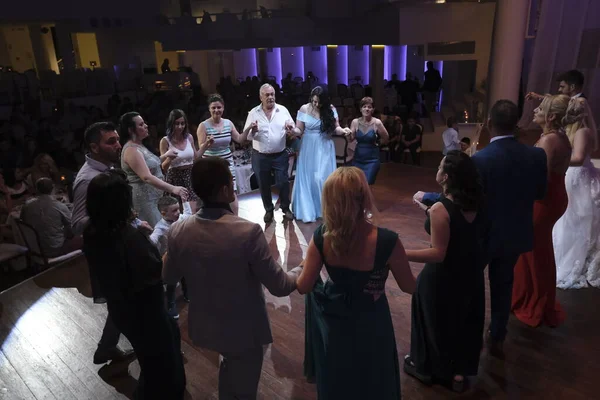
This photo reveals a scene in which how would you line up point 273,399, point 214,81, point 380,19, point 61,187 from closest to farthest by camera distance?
point 273,399 → point 61,187 → point 380,19 → point 214,81

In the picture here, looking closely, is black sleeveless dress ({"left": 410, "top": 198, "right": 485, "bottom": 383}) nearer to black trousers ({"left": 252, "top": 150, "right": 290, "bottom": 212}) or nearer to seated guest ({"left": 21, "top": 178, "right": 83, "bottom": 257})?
black trousers ({"left": 252, "top": 150, "right": 290, "bottom": 212})

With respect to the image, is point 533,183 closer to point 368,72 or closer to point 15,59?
point 368,72

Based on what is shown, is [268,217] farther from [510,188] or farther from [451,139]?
[451,139]

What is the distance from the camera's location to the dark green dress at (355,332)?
192 cm

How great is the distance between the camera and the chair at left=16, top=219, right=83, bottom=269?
4.43 meters

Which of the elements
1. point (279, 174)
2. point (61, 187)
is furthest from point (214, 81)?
point (279, 174)

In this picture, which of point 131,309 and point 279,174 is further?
point 279,174

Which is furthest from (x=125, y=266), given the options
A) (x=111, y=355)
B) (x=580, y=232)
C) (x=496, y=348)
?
(x=580, y=232)

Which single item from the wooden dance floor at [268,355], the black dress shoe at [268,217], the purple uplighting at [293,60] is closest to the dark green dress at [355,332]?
the wooden dance floor at [268,355]

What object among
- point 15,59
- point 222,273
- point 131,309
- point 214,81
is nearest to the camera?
point 222,273

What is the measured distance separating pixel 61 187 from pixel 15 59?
14521mm

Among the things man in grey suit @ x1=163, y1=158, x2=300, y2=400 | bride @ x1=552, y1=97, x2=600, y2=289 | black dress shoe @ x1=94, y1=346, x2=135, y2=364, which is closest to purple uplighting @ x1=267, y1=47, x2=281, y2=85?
bride @ x1=552, y1=97, x2=600, y2=289

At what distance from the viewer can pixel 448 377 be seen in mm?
2549

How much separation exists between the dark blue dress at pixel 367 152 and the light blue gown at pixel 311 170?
0.88 ft
